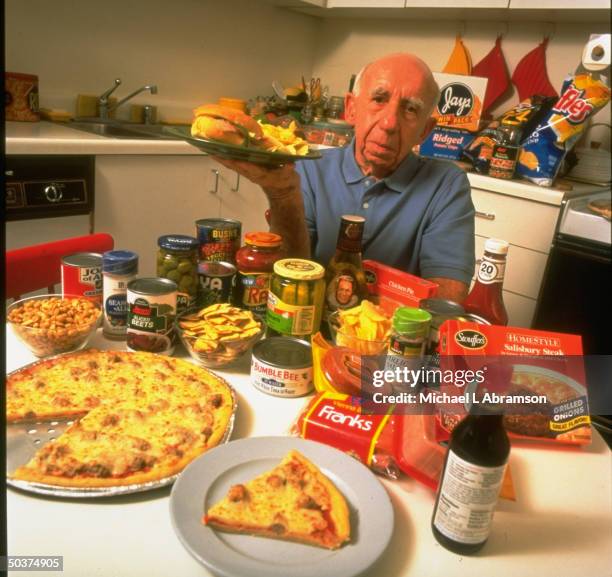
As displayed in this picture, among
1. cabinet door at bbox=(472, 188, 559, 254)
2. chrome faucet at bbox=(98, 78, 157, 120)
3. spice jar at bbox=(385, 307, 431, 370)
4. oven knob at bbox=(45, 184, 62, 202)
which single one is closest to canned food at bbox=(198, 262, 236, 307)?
spice jar at bbox=(385, 307, 431, 370)

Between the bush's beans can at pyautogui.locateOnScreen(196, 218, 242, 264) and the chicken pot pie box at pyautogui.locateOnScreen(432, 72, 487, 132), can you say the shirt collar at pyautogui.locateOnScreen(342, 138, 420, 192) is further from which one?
the bush's beans can at pyautogui.locateOnScreen(196, 218, 242, 264)

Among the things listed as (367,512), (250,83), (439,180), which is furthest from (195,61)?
(367,512)

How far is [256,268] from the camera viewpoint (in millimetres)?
666

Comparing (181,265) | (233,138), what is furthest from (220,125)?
(181,265)

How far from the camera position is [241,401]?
0.56 meters

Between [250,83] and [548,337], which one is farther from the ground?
[250,83]

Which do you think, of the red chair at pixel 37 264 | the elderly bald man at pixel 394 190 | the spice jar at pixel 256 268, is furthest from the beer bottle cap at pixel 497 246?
the red chair at pixel 37 264

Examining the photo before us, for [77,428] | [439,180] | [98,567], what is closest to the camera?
[98,567]

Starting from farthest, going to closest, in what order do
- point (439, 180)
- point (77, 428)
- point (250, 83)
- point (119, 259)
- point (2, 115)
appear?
point (250, 83)
point (439, 180)
point (119, 259)
point (77, 428)
point (2, 115)

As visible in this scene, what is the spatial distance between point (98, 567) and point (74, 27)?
66.1 inches

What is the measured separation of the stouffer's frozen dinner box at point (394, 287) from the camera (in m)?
0.67

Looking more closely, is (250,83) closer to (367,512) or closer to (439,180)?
(439,180)

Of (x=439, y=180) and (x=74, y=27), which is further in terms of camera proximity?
(x=74, y=27)

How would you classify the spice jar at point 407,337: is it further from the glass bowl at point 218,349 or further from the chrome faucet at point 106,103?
the chrome faucet at point 106,103
